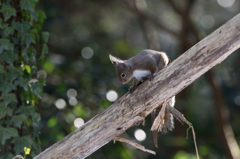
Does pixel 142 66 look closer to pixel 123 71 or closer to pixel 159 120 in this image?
pixel 123 71

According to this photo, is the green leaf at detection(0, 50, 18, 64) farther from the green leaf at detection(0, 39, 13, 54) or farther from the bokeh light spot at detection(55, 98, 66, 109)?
the bokeh light spot at detection(55, 98, 66, 109)

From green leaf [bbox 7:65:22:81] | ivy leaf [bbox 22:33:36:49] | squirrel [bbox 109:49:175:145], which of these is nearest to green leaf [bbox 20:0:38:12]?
ivy leaf [bbox 22:33:36:49]

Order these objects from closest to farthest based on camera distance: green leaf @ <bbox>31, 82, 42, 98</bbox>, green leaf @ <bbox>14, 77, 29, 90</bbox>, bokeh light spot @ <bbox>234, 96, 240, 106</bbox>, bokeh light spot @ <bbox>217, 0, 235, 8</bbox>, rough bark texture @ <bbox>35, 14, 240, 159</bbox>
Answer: rough bark texture @ <bbox>35, 14, 240, 159</bbox>, green leaf @ <bbox>14, 77, 29, 90</bbox>, green leaf @ <bbox>31, 82, 42, 98</bbox>, bokeh light spot @ <bbox>234, 96, 240, 106</bbox>, bokeh light spot @ <bbox>217, 0, 235, 8</bbox>

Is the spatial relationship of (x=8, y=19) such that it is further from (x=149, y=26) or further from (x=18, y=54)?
(x=149, y=26)

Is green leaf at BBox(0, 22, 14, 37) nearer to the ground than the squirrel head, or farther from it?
farther from it

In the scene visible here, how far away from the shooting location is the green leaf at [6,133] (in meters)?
2.74

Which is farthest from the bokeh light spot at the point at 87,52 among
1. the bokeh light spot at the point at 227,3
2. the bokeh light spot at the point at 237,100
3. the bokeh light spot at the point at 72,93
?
the bokeh light spot at the point at 227,3

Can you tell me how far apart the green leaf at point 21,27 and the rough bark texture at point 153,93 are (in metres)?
1.02

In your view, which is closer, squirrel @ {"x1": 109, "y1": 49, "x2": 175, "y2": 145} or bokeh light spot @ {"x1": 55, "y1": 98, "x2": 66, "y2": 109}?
squirrel @ {"x1": 109, "y1": 49, "x2": 175, "y2": 145}

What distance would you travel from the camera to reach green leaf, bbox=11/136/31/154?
2.86m

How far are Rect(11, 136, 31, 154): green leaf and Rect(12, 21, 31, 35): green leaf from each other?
36.5 inches

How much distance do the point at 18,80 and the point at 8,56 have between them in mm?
223

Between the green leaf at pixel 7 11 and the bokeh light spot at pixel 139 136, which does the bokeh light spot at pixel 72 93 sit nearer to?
the bokeh light spot at pixel 139 136

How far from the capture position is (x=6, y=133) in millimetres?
2766
